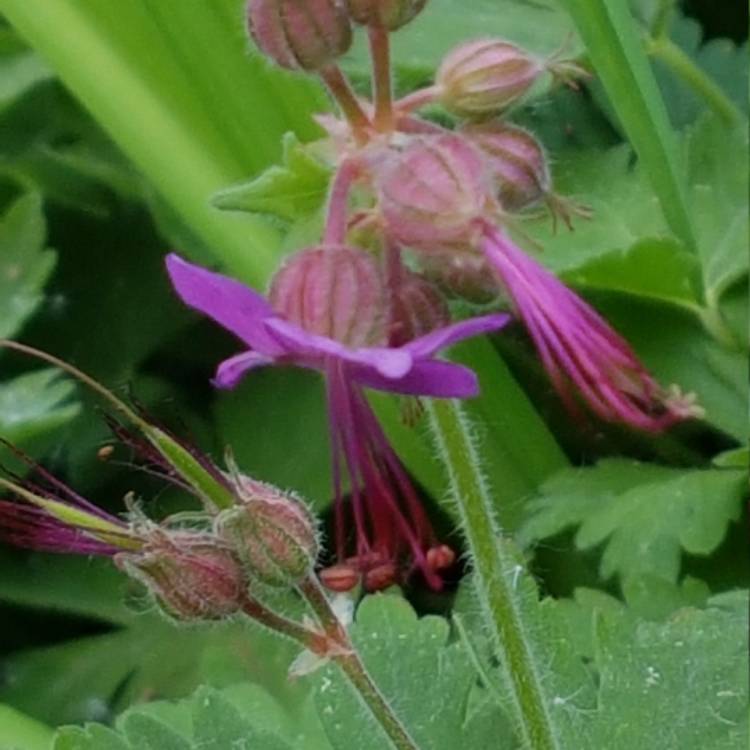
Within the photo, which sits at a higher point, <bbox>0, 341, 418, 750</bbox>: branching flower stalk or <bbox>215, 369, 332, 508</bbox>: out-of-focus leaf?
<bbox>0, 341, 418, 750</bbox>: branching flower stalk

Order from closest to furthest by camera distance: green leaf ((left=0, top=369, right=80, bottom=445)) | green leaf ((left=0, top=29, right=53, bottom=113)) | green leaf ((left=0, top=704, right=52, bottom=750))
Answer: green leaf ((left=0, top=704, right=52, bottom=750)), green leaf ((left=0, top=369, right=80, bottom=445)), green leaf ((left=0, top=29, right=53, bottom=113))

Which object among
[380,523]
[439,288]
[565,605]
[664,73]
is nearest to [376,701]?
[380,523]

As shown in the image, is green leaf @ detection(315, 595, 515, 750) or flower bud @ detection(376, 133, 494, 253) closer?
flower bud @ detection(376, 133, 494, 253)

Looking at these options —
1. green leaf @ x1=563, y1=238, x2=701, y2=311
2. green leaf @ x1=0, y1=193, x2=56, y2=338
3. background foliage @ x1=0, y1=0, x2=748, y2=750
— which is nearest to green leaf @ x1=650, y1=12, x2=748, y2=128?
background foliage @ x1=0, y1=0, x2=748, y2=750

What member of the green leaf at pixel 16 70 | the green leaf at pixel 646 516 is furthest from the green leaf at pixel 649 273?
the green leaf at pixel 16 70

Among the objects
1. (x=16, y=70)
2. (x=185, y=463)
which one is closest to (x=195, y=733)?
(x=185, y=463)

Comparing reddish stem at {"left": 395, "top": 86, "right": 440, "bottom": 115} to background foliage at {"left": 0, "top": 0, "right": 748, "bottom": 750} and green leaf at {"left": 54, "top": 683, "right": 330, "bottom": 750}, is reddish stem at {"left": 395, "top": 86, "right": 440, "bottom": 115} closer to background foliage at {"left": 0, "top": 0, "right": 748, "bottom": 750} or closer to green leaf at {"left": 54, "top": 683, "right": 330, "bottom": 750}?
background foliage at {"left": 0, "top": 0, "right": 748, "bottom": 750}

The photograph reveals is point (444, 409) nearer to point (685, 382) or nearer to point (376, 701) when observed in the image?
point (376, 701)
